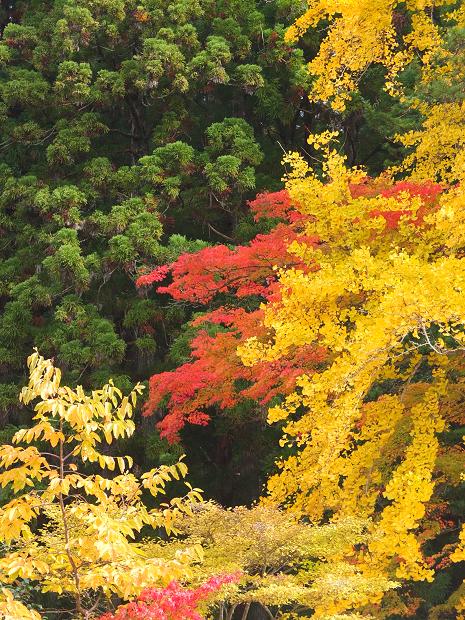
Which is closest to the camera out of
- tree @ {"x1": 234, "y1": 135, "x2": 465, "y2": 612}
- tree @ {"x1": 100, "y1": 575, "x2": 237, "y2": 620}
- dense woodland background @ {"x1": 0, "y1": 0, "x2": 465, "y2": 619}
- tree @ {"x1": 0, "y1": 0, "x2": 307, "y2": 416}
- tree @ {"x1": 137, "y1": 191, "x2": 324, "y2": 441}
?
tree @ {"x1": 100, "y1": 575, "x2": 237, "y2": 620}

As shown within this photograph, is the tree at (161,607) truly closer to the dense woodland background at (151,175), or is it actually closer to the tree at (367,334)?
the tree at (367,334)

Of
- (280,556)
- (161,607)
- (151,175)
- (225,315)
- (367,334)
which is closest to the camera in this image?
(161,607)

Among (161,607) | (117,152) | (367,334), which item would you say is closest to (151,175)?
(117,152)

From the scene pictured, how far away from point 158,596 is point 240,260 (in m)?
4.23

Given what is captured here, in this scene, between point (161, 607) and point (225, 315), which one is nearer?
point (161, 607)

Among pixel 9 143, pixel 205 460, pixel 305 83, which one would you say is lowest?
pixel 205 460

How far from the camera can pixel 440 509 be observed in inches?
364

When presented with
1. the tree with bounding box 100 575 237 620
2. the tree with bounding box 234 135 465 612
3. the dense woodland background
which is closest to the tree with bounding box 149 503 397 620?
the tree with bounding box 234 135 465 612

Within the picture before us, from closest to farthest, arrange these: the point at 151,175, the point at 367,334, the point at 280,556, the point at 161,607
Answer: the point at 161,607 < the point at 367,334 < the point at 280,556 < the point at 151,175

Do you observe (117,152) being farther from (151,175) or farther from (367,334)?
(367,334)

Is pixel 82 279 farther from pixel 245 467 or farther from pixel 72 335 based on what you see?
pixel 245 467

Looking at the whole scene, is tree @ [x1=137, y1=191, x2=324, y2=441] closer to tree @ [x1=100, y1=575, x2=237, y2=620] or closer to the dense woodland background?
the dense woodland background

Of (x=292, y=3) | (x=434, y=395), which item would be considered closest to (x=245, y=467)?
(x=434, y=395)

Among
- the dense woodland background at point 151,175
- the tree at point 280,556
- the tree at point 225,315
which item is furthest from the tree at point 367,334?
the dense woodland background at point 151,175
